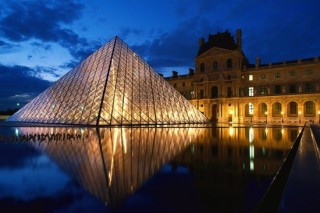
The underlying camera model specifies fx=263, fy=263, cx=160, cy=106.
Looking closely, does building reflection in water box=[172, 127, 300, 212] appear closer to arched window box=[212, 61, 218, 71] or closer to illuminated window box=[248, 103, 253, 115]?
illuminated window box=[248, 103, 253, 115]

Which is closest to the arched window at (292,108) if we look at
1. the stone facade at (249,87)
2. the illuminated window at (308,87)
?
the stone facade at (249,87)

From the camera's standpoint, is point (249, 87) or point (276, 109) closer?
point (276, 109)

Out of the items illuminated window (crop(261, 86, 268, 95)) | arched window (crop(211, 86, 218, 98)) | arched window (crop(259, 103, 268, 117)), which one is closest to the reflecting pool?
arched window (crop(259, 103, 268, 117))

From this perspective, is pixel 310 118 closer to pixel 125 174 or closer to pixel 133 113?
pixel 133 113

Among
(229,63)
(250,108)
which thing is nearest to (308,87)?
(250,108)

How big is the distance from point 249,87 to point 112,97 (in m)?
30.5

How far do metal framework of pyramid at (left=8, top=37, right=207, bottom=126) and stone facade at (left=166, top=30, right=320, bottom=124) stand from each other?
53.4 feet

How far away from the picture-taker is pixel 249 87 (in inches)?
1844

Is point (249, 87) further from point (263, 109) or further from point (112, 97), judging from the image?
point (112, 97)

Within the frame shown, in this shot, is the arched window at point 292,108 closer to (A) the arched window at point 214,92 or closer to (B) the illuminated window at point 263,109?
(B) the illuminated window at point 263,109

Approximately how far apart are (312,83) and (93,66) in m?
33.1

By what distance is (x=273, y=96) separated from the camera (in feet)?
142

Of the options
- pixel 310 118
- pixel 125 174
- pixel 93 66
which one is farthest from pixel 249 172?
pixel 310 118

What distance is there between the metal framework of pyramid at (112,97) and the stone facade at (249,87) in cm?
1629
